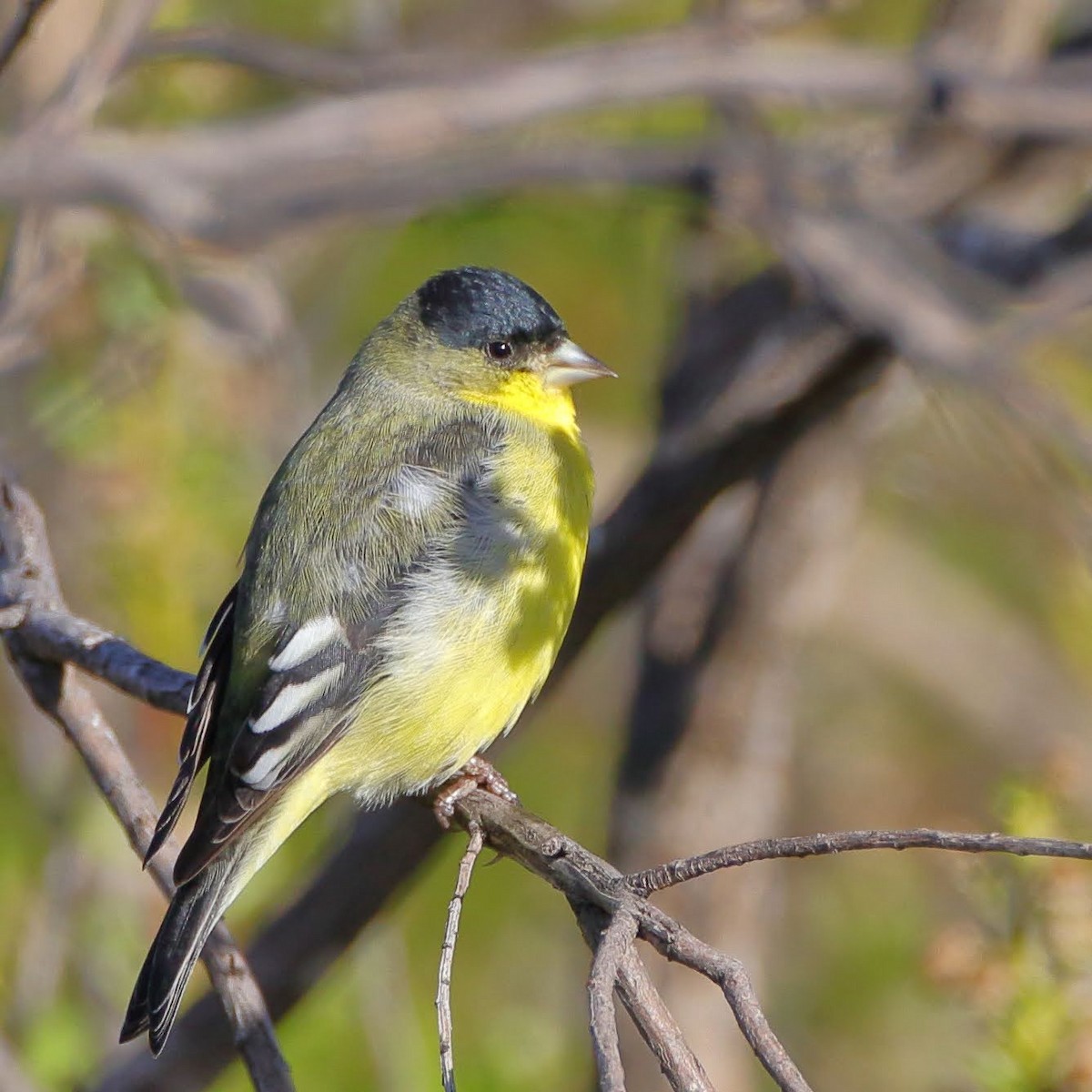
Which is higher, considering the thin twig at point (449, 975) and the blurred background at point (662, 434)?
the blurred background at point (662, 434)

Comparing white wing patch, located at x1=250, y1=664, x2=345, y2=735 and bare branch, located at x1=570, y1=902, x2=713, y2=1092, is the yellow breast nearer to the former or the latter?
white wing patch, located at x1=250, y1=664, x2=345, y2=735

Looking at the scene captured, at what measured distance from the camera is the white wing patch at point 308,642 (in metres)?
3.42

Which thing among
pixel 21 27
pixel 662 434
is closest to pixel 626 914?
pixel 21 27

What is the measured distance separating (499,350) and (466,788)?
138 centimetres

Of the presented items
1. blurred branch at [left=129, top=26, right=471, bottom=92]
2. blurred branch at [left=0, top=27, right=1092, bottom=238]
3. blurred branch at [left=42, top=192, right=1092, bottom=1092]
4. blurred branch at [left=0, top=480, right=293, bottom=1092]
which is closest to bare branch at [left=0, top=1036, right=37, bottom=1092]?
blurred branch at [left=0, top=480, right=293, bottom=1092]

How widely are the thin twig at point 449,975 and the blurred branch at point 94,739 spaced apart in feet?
1.19

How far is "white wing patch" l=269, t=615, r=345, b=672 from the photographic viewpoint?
3.42m

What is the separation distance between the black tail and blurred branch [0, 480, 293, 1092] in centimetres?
6

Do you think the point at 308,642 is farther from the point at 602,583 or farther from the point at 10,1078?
the point at 10,1078

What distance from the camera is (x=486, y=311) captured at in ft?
14.0

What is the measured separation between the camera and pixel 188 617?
477 cm

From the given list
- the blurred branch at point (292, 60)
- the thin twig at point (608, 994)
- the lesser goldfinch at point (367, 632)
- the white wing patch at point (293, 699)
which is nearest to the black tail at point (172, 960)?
the lesser goldfinch at point (367, 632)

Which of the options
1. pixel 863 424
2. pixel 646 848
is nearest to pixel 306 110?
pixel 863 424

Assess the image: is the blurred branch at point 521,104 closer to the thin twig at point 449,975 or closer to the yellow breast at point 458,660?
the yellow breast at point 458,660
